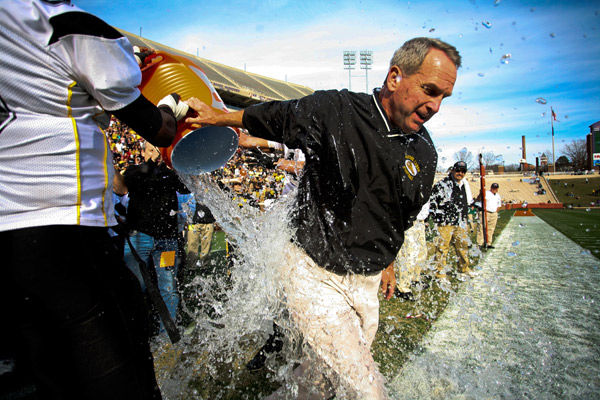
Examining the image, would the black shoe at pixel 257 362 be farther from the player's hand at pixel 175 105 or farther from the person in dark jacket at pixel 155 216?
the player's hand at pixel 175 105

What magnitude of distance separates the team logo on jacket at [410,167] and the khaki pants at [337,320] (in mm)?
599

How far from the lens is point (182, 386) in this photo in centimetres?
280

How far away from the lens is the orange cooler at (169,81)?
77.4 inches

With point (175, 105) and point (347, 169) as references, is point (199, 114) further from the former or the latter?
point (347, 169)

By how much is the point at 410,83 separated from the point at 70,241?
1.72 metres

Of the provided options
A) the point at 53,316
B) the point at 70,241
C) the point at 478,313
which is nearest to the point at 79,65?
the point at 70,241

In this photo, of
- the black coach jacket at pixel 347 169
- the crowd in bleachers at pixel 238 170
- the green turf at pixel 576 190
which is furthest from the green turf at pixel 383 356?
the green turf at pixel 576 190

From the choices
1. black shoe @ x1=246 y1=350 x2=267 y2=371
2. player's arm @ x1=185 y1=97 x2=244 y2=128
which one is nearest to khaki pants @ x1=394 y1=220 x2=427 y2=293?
black shoe @ x1=246 y1=350 x2=267 y2=371

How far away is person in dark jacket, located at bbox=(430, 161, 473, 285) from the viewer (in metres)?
6.90

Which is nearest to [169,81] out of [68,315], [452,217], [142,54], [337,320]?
[142,54]

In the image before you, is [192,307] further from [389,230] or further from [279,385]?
[389,230]

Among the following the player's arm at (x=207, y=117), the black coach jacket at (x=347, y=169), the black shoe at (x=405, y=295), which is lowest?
the black shoe at (x=405, y=295)

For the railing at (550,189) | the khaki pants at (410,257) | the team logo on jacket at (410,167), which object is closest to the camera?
the team logo on jacket at (410,167)

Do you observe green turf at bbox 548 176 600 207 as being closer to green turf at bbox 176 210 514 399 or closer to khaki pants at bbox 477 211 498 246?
khaki pants at bbox 477 211 498 246
